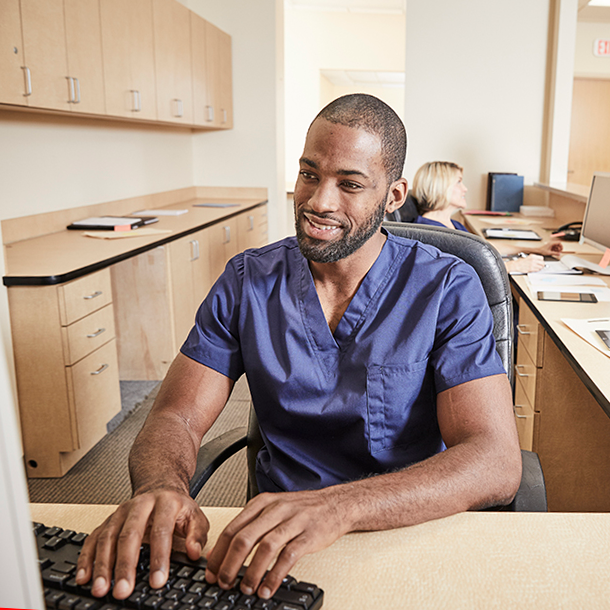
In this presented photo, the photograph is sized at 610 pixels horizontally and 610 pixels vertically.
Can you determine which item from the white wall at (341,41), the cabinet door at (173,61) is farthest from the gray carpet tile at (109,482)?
the white wall at (341,41)

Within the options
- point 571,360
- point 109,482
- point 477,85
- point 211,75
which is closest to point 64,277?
point 109,482

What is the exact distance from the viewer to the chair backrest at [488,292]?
3.87 ft

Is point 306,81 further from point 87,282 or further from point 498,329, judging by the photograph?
point 498,329

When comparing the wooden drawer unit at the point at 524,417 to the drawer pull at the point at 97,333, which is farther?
the drawer pull at the point at 97,333

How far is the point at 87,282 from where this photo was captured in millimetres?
2223

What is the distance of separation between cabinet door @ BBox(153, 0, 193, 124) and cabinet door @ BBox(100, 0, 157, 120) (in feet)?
0.35

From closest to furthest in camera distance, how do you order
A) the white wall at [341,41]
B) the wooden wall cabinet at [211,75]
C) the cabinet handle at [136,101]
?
the cabinet handle at [136,101] < the wooden wall cabinet at [211,75] < the white wall at [341,41]

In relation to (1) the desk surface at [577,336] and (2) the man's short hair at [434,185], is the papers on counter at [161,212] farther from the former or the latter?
(1) the desk surface at [577,336]

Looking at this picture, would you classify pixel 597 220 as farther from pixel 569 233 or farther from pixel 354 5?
pixel 354 5

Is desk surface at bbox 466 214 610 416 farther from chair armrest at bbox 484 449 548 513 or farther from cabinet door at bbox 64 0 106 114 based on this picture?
cabinet door at bbox 64 0 106 114

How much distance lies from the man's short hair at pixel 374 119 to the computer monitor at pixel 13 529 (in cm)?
87

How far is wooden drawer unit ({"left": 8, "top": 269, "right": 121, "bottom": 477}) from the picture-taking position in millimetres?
2043

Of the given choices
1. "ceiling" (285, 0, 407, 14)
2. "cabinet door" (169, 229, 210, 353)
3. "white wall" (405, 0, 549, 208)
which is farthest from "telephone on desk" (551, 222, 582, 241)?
"ceiling" (285, 0, 407, 14)

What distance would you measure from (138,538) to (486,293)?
2.65 feet
